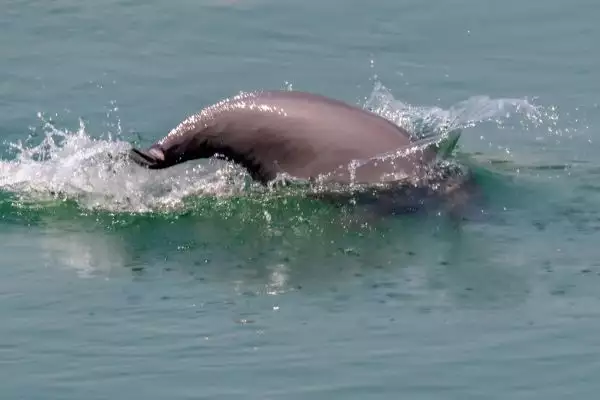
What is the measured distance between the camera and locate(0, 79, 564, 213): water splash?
10.2 meters

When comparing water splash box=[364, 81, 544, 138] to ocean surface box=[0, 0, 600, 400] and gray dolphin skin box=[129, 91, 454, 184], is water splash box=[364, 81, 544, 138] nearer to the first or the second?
ocean surface box=[0, 0, 600, 400]

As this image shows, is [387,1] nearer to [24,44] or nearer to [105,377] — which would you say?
[24,44]

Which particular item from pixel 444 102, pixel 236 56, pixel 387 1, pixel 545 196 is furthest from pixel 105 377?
pixel 387 1

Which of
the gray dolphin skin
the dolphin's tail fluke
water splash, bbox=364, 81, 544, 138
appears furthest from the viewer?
water splash, bbox=364, 81, 544, 138

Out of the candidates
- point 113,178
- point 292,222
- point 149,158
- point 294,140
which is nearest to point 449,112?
point 294,140

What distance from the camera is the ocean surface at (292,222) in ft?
24.9

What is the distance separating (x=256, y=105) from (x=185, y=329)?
2.38 meters

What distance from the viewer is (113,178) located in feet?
33.7

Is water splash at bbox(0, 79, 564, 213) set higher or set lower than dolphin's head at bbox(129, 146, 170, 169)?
lower

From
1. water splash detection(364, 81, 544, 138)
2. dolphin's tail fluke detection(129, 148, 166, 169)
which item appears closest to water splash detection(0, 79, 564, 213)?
water splash detection(364, 81, 544, 138)

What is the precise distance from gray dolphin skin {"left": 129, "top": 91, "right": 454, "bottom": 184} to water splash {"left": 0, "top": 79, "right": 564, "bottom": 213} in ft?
0.57

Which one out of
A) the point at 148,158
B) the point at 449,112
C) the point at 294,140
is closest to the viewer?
the point at 294,140

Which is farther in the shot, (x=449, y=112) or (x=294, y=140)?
(x=449, y=112)

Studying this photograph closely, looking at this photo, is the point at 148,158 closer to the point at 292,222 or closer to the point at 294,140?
the point at 294,140
